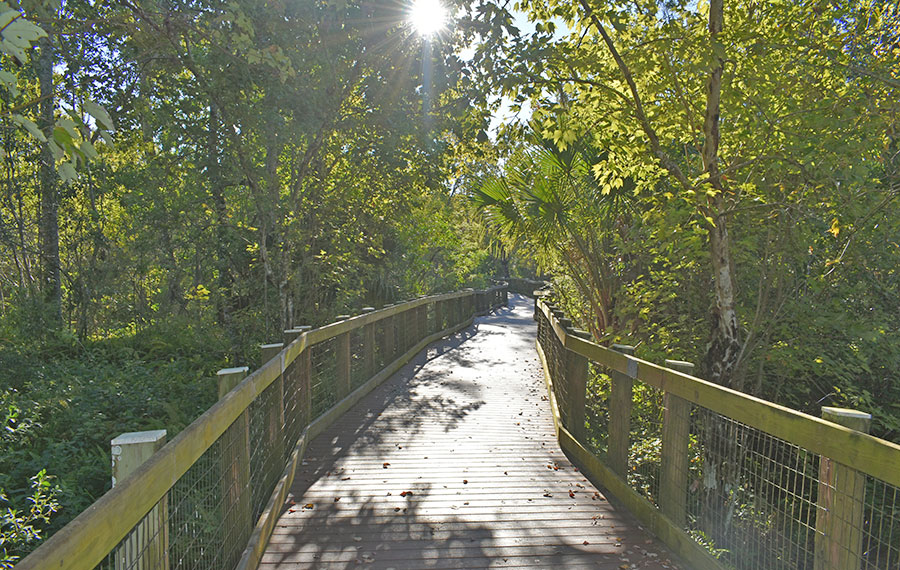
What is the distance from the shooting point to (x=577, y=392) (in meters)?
5.62

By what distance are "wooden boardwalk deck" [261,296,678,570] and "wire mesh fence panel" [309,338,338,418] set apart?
30cm

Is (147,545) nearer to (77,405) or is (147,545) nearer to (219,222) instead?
(77,405)

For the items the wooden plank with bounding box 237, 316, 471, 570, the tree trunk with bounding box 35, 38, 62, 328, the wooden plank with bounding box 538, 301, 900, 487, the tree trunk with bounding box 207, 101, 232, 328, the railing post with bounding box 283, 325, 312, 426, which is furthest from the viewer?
the tree trunk with bounding box 35, 38, 62, 328

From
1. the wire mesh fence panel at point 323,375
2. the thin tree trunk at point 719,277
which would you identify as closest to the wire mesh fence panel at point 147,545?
the wire mesh fence panel at point 323,375

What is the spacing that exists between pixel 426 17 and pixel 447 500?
→ 5.94m

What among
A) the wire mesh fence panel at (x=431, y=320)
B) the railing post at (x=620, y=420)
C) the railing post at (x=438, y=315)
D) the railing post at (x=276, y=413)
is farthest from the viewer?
the railing post at (x=438, y=315)

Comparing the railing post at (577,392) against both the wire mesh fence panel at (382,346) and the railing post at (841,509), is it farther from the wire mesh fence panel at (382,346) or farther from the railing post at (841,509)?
A: the wire mesh fence panel at (382,346)

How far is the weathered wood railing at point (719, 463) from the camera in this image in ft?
7.80

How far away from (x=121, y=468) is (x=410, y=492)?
9.83ft

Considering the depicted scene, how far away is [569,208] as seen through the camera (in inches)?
327

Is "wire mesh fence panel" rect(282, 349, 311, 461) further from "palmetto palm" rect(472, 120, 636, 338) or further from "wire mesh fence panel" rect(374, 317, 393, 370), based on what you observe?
"palmetto palm" rect(472, 120, 636, 338)

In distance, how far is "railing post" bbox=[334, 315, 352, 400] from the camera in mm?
6895

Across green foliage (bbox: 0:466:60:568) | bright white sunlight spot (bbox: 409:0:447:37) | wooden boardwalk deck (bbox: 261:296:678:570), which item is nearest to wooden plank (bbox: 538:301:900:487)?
wooden boardwalk deck (bbox: 261:296:678:570)

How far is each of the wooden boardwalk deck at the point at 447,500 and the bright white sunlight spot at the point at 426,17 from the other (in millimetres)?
4792
